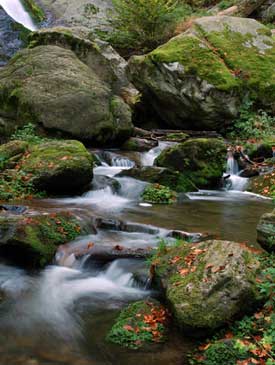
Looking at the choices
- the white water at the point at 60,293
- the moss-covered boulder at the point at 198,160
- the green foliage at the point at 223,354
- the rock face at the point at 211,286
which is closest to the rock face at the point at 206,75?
the moss-covered boulder at the point at 198,160

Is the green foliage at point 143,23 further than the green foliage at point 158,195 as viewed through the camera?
Yes

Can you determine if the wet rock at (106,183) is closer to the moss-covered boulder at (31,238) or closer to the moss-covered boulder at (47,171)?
the moss-covered boulder at (47,171)

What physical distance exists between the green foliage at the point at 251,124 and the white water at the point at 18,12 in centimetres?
1269

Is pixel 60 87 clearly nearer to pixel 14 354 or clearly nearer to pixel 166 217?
pixel 166 217

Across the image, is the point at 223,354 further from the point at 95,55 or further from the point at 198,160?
the point at 95,55

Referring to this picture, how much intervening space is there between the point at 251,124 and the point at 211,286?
10.0 m

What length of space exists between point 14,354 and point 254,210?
6.06 m

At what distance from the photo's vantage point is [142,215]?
26.0ft

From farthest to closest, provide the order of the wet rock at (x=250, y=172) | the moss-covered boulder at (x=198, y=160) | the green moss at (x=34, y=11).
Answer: the green moss at (x=34, y=11) < the wet rock at (x=250, y=172) < the moss-covered boulder at (x=198, y=160)

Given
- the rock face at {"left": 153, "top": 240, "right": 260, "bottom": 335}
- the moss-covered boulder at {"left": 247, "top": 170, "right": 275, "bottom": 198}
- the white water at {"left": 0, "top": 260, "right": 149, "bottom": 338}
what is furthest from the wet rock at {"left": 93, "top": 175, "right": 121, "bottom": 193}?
the rock face at {"left": 153, "top": 240, "right": 260, "bottom": 335}

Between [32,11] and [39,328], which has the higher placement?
[32,11]

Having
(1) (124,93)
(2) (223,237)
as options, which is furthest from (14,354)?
(1) (124,93)

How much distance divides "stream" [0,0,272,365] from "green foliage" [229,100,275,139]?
4256mm

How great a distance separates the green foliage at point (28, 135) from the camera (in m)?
10.7
